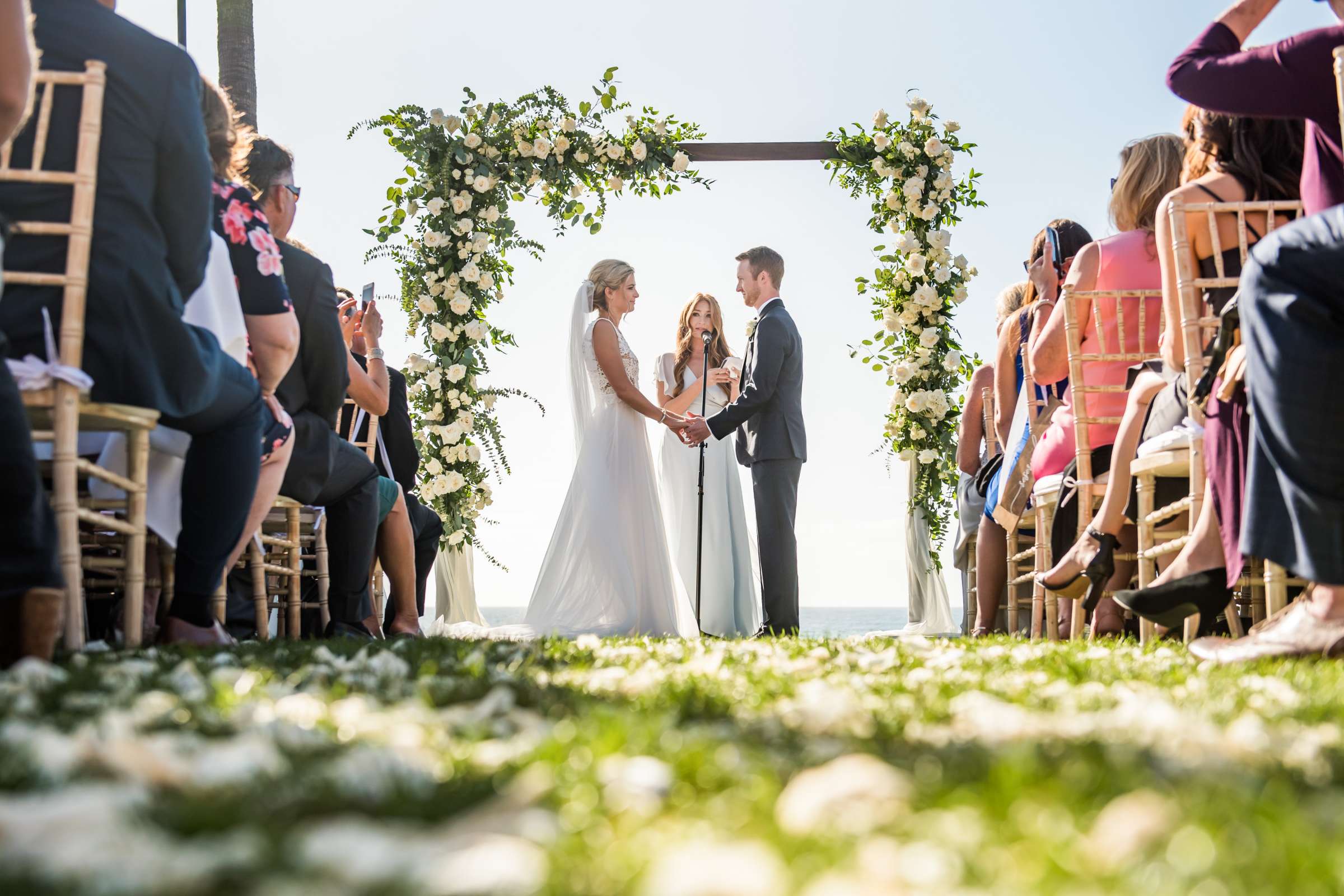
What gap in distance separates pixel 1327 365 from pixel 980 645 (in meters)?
1.81

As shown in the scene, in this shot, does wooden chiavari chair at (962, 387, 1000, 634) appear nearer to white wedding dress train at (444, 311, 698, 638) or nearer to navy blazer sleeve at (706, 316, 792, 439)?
navy blazer sleeve at (706, 316, 792, 439)

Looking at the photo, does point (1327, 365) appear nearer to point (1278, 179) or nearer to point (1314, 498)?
point (1314, 498)

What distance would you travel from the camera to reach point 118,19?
3.40 m

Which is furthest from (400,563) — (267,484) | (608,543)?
(608,543)

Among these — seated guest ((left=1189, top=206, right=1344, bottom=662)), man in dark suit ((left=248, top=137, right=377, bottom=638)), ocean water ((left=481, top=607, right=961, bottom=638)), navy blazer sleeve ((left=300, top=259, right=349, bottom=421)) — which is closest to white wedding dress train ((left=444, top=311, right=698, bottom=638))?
man in dark suit ((left=248, top=137, right=377, bottom=638))

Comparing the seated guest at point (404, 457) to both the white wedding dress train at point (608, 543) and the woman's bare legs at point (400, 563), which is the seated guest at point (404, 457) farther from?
the white wedding dress train at point (608, 543)

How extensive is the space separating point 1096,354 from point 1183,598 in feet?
6.47

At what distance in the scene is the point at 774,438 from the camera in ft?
27.1

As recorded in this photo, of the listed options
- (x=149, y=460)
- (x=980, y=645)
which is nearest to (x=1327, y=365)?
(x=980, y=645)

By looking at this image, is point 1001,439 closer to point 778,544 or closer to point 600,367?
point 778,544

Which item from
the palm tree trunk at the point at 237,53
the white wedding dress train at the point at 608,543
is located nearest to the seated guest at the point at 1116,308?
the white wedding dress train at the point at 608,543

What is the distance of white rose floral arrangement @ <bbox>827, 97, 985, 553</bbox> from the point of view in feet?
32.2

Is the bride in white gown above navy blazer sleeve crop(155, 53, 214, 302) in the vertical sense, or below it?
below

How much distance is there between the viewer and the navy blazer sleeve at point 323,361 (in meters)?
5.07
